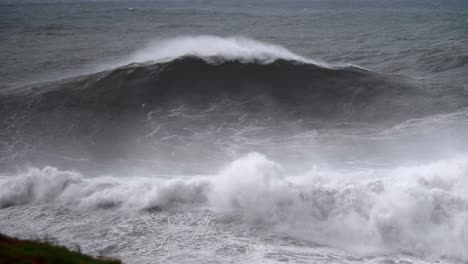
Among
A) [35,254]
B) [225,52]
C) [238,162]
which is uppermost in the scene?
[225,52]

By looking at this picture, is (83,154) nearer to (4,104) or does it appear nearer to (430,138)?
(4,104)

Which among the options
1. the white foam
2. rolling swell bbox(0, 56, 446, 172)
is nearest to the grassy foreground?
rolling swell bbox(0, 56, 446, 172)

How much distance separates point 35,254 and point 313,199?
767cm

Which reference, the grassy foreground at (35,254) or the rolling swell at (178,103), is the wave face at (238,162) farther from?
the grassy foreground at (35,254)

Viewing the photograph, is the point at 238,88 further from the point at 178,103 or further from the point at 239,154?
the point at 239,154

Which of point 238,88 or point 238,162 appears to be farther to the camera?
point 238,88

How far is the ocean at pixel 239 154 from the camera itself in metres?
11.9

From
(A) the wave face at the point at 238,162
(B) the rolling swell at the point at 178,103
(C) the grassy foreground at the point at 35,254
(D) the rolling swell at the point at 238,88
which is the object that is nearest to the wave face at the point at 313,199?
(A) the wave face at the point at 238,162

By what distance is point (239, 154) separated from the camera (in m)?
17.7

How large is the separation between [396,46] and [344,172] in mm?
29081

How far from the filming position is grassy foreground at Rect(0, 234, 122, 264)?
8094 mm

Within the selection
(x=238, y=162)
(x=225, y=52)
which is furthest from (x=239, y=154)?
(x=225, y=52)

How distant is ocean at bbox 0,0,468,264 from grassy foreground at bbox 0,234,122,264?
214 cm

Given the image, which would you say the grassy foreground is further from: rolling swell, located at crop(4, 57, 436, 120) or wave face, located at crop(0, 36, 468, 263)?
rolling swell, located at crop(4, 57, 436, 120)
